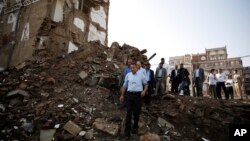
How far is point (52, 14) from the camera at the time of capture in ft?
37.9

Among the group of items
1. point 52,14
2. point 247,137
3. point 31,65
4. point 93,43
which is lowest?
point 247,137

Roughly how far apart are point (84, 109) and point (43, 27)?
6.21m

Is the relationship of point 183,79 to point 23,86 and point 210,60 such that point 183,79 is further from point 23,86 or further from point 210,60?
point 210,60

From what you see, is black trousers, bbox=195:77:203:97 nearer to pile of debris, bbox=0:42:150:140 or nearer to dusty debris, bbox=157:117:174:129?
pile of debris, bbox=0:42:150:140

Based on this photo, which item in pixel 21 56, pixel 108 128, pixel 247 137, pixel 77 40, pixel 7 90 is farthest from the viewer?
pixel 77 40

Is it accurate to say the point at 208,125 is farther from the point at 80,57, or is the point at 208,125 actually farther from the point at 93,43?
the point at 93,43

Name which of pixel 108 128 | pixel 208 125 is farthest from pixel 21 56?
pixel 208 125

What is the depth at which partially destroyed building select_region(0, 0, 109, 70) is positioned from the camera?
36.8 feet

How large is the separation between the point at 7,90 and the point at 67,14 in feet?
17.9

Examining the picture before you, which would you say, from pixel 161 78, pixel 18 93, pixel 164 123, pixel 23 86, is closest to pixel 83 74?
pixel 23 86

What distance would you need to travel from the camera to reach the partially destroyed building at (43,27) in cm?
1122

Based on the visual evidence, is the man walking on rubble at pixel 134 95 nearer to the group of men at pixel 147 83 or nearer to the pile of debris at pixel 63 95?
the group of men at pixel 147 83

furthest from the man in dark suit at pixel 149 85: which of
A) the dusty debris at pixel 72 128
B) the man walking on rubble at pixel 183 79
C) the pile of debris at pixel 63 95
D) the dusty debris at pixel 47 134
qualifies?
the dusty debris at pixel 47 134

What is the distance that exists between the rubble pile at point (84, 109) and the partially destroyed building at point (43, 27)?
1020 mm
